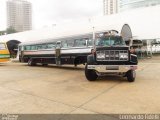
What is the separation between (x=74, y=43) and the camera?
559 inches

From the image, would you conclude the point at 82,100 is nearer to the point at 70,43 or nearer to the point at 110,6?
the point at 70,43

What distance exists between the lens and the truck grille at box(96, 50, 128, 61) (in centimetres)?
860

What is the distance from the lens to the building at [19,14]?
328 ft

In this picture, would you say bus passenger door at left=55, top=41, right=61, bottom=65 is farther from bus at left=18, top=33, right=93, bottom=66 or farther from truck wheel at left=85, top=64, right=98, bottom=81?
truck wheel at left=85, top=64, right=98, bottom=81

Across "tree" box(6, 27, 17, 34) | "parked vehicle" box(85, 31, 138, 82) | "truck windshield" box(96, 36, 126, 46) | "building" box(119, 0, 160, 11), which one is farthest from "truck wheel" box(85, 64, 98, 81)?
"tree" box(6, 27, 17, 34)

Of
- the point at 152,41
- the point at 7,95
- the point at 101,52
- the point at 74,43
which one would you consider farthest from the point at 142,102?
the point at 152,41

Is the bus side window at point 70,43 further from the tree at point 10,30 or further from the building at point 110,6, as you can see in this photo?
the tree at point 10,30

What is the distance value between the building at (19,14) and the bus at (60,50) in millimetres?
87768

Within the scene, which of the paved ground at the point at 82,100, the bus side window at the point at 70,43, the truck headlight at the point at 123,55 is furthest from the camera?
the bus side window at the point at 70,43

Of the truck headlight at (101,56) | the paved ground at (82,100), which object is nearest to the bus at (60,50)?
the truck headlight at (101,56)

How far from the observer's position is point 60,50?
15281mm

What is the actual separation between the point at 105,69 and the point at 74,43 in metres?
5.99

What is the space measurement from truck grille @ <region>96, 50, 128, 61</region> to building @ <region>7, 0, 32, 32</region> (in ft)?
325

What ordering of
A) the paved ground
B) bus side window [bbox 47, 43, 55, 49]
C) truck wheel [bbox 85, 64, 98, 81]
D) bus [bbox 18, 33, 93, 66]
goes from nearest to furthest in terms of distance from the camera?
the paved ground, truck wheel [bbox 85, 64, 98, 81], bus [bbox 18, 33, 93, 66], bus side window [bbox 47, 43, 55, 49]
